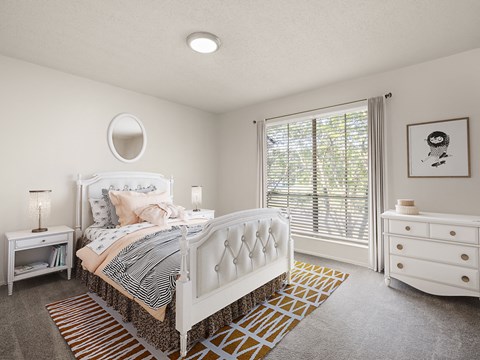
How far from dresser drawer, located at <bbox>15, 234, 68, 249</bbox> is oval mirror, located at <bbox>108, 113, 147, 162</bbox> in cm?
137

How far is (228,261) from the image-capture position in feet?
6.48

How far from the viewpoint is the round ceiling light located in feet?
7.85

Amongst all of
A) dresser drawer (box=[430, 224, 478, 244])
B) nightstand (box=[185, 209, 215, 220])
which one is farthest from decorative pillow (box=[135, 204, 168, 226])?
dresser drawer (box=[430, 224, 478, 244])

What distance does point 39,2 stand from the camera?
1981 mm

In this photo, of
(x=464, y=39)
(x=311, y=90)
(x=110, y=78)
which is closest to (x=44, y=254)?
(x=110, y=78)

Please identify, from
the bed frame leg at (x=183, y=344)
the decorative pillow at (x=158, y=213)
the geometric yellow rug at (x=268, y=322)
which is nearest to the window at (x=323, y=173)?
the geometric yellow rug at (x=268, y=322)

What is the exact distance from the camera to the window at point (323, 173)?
Answer: 355 cm

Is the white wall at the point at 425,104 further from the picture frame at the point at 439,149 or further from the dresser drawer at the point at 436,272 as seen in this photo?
the dresser drawer at the point at 436,272

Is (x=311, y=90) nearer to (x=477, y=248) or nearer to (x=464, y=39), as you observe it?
(x=464, y=39)

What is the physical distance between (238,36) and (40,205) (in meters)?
2.89

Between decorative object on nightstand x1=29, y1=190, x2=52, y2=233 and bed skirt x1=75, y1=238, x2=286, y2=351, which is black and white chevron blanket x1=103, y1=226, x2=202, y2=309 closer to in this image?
bed skirt x1=75, y1=238, x2=286, y2=351

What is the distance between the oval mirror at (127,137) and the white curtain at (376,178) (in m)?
3.44

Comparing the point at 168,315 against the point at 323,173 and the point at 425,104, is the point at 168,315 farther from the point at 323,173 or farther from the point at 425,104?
the point at 425,104

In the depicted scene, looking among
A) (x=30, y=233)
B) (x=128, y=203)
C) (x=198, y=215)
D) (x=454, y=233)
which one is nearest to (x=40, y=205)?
(x=30, y=233)
